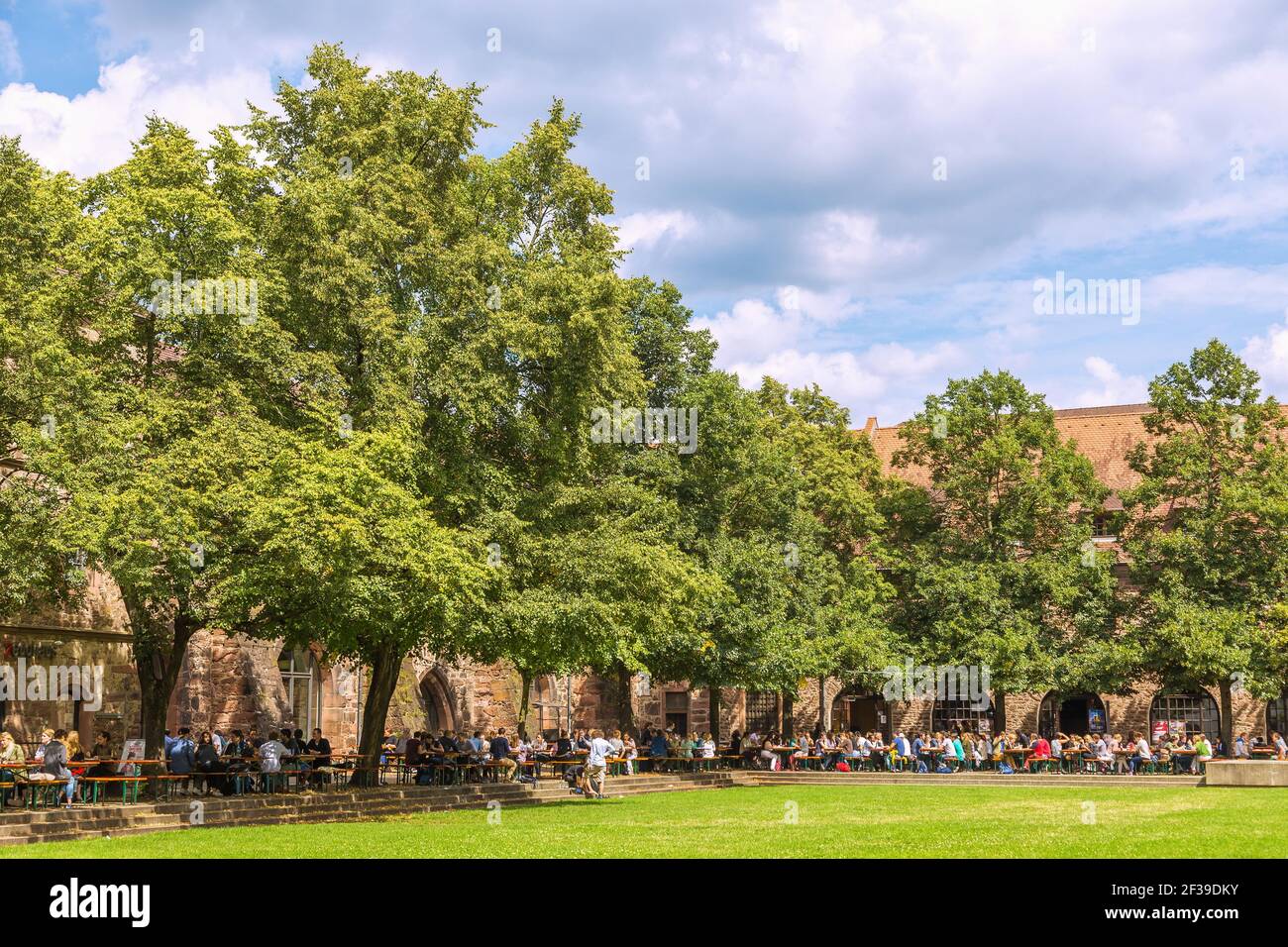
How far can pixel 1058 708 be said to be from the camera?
4519 centimetres

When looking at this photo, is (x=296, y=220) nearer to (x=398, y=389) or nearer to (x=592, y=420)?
(x=398, y=389)

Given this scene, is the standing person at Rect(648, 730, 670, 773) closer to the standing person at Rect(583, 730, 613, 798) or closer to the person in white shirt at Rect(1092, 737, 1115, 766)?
the standing person at Rect(583, 730, 613, 798)

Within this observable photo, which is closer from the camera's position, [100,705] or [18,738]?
[18,738]

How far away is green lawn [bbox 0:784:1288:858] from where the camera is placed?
1496cm

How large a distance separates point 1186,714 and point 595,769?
24925 mm

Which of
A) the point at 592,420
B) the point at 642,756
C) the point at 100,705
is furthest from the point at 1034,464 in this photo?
the point at 100,705

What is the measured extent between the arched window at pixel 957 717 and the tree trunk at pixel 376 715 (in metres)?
24.1

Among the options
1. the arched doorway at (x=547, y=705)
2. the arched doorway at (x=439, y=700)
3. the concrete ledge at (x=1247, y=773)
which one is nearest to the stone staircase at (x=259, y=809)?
the arched doorway at (x=439, y=700)

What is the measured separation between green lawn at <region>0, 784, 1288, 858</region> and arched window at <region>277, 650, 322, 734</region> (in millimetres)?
12449

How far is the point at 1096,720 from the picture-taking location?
4478 centimetres

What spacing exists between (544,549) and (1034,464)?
22.8 metres

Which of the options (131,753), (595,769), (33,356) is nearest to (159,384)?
(33,356)

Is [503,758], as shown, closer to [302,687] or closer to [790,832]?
[302,687]

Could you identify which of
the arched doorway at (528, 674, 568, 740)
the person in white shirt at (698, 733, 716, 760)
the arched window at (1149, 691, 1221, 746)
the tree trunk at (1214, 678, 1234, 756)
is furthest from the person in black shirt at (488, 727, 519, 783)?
the arched window at (1149, 691, 1221, 746)
